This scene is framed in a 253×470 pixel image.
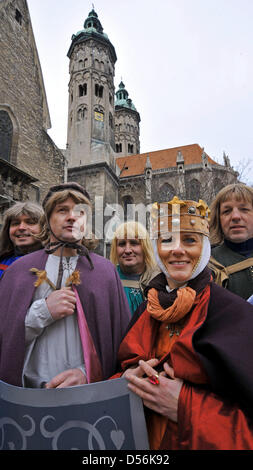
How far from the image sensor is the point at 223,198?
8.07 ft

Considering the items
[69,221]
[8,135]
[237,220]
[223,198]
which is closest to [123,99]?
[8,135]

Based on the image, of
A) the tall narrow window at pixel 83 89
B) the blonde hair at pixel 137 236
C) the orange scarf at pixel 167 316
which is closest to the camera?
the orange scarf at pixel 167 316

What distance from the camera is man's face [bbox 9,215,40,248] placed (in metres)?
2.72

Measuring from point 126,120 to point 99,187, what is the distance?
86.9ft

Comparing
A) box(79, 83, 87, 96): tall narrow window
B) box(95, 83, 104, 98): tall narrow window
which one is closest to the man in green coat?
box(95, 83, 104, 98): tall narrow window

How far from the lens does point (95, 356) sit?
64.1 inches

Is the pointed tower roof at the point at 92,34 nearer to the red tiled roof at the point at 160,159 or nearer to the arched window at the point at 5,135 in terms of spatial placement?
the red tiled roof at the point at 160,159

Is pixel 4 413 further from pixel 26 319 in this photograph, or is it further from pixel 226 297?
pixel 226 297

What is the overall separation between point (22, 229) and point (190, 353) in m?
2.12

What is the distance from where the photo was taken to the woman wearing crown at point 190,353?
1.10 meters

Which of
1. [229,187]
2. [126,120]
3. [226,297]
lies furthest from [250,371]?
[126,120]

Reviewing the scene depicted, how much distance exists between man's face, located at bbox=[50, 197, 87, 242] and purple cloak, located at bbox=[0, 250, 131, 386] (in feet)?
0.67

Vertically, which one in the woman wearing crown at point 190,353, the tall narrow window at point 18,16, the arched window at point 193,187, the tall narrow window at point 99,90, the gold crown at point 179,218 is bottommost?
the woman wearing crown at point 190,353

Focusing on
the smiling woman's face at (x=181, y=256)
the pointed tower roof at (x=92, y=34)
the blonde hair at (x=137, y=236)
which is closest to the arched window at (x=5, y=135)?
the blonde hair at (x=137, y=236)
